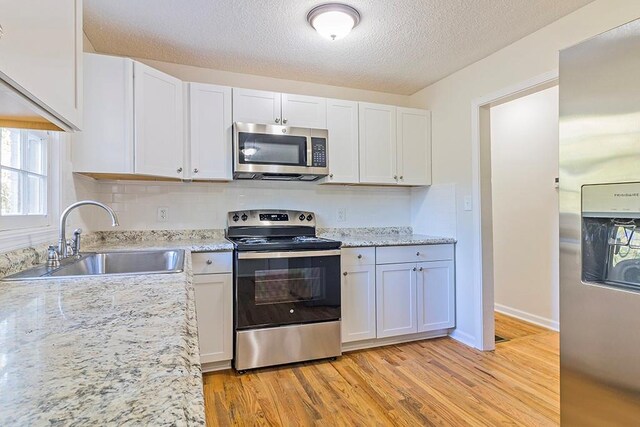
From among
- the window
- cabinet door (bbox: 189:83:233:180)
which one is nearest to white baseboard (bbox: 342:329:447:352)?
cabinet door (bbox: 189:83:233:180)

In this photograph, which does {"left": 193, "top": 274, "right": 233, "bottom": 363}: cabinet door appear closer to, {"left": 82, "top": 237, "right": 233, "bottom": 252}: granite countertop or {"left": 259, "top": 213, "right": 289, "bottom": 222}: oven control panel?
{"left": 82, "top": 237, "right": 233, "bottom": 252}: granite countertop

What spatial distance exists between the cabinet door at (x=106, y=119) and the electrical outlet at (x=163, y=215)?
0.56 m

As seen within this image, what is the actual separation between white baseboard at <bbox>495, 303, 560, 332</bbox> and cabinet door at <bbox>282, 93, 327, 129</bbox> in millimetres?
2693

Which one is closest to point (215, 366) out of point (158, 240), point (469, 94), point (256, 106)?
point (158, 240)

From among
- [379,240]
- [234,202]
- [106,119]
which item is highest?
[106,119]

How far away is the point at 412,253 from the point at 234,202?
1.56m

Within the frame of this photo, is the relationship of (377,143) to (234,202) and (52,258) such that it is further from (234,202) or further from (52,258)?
(52,258)

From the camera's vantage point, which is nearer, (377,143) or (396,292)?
(396,292)

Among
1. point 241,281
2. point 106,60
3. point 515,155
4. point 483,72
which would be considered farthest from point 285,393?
point 515,155

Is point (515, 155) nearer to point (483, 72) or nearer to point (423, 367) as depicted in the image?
point (483, 72)

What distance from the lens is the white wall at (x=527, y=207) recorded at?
124 inches

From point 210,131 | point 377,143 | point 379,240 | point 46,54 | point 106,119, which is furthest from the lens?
point 377,143

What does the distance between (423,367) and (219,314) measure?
147 centimetres

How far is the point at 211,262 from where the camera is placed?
2281 millimetres
